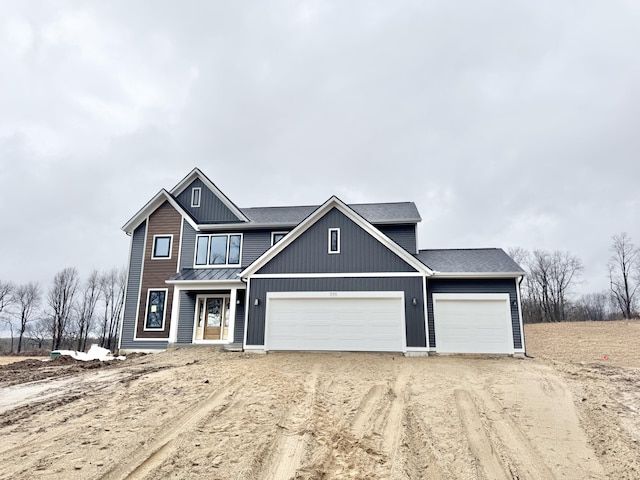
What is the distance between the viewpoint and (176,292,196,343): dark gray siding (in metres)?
15.0

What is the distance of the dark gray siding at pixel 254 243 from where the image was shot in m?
16.1

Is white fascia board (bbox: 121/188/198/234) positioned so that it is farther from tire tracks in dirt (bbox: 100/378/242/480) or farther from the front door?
tire tracks in dirt (bbox: 100/378/242/480)

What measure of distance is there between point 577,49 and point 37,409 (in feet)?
73.7

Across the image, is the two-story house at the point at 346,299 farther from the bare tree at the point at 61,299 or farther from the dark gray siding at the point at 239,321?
the bare tree at the point at 61,299

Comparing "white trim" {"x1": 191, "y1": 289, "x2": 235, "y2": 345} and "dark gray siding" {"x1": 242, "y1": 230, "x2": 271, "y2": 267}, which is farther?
"dark gray siding" {"x1": 242, "y1": 230, "x2": 271, "y2": 267}

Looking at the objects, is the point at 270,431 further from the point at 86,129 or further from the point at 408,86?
the point at 86,129

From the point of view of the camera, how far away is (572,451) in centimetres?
462

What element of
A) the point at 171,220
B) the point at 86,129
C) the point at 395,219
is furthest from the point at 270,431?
the point at 86,129

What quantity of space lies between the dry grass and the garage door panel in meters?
7.26

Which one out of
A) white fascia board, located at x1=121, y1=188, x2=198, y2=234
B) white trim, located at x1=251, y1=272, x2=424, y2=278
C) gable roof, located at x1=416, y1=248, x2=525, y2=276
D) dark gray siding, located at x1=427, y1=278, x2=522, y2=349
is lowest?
dark gray siding, located at x1=427, y1=278, x2=522, y2=349

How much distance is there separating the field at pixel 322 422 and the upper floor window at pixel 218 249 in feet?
21.9

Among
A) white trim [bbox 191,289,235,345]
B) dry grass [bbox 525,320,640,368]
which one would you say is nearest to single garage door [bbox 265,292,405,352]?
white trim [bbox 191,289,235,345]

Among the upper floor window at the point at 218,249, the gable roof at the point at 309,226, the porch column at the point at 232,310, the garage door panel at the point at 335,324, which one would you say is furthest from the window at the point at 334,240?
the upper floor window at the point at 218,249

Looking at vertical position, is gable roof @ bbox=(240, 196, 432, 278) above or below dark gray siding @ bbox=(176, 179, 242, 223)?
below
